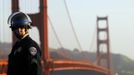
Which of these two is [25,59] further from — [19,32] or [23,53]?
[19,32]

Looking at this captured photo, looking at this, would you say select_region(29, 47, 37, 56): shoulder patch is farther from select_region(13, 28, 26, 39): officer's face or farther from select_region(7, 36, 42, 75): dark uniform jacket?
select_region(13, 28, 26, 39): officer's face

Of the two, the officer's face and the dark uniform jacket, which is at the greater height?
the officer's face

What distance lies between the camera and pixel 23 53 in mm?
2756

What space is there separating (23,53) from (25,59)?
4 cm

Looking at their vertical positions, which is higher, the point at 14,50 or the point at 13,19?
the point at 13,19

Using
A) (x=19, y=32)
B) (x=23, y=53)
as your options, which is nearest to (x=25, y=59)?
(x=23, y=53)

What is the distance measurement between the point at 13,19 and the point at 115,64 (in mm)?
94615

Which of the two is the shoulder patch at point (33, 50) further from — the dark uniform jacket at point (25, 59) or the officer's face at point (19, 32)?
the officer's face at point (19, 32)

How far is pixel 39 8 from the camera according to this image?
70.3 ft

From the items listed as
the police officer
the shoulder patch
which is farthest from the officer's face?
the shoulder patch

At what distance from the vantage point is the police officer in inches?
107

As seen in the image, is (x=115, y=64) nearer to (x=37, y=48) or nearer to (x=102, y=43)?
(x=102, y=43)

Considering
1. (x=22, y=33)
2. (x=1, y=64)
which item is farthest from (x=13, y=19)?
(x=1, y=64)

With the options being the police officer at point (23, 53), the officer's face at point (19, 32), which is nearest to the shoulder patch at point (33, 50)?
the police officer at point (23, 53)
